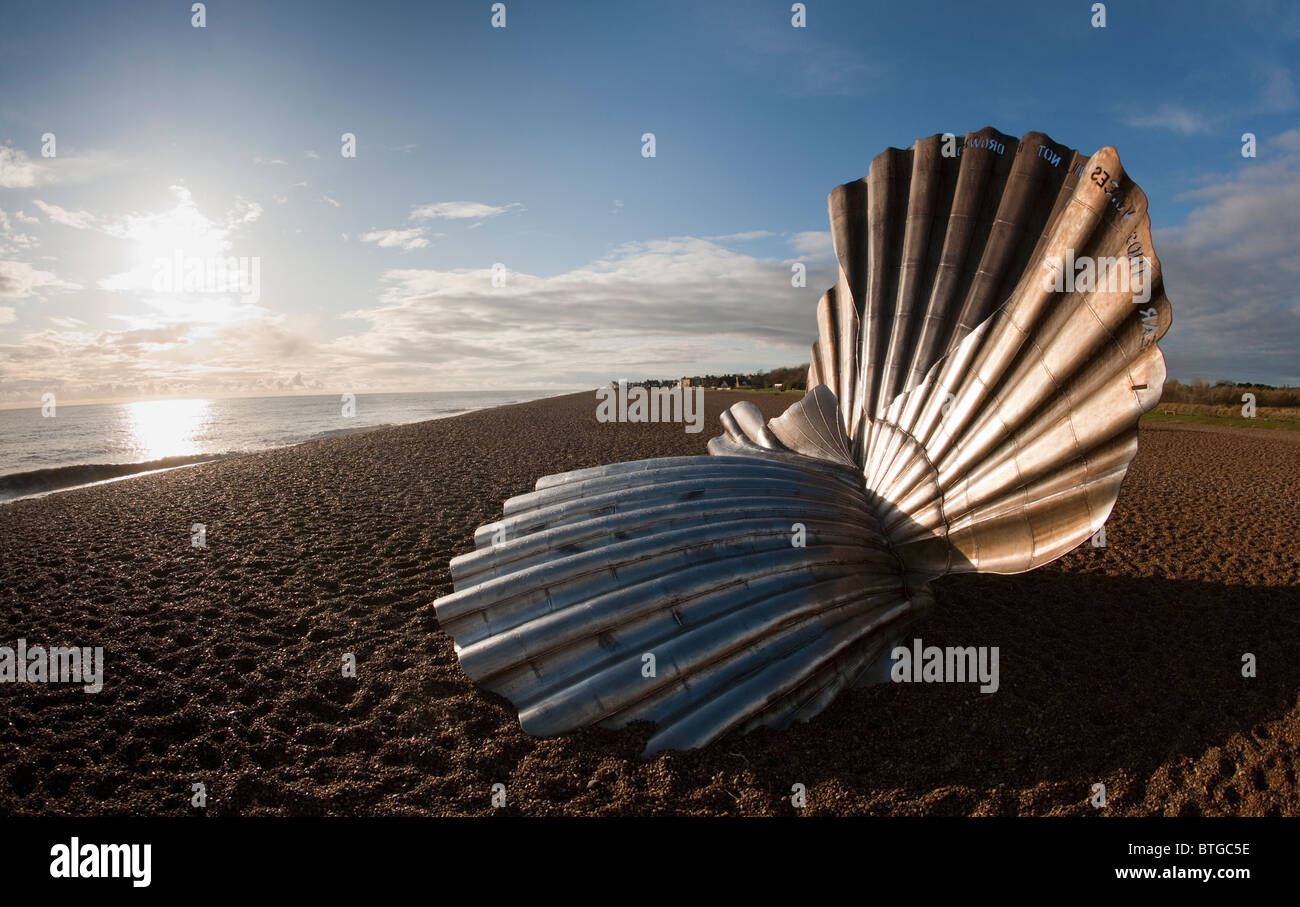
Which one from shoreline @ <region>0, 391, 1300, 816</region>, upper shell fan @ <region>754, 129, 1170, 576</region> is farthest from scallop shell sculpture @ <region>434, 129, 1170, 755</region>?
shoreline @ <region>0, 391, 1300, 816</region>

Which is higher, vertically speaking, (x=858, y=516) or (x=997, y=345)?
(x=997, y=345)

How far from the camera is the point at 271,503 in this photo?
11438mm

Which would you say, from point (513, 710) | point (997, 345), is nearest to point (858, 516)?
point (997, 345)

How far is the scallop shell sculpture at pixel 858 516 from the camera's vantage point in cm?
407

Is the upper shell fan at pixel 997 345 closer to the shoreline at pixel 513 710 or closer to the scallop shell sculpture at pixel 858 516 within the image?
the scallop shell sculpture at pixel 858 516

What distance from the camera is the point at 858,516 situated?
5078 mm

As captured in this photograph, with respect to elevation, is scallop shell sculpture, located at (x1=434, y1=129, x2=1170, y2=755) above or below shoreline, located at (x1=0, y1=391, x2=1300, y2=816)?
above

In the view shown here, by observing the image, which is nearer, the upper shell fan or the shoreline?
the shoreline

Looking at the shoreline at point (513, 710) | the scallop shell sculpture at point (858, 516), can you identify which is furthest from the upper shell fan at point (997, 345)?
the shoreline at point (513, 710)

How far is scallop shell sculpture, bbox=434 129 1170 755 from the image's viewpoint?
4.07 metres

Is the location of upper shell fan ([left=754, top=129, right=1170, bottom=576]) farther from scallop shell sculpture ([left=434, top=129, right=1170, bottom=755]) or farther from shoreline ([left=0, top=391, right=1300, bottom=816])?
shoreline ([left=0, top=391, right=1300, bottom=816])

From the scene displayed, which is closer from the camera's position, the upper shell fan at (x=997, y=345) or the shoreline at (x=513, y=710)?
the shoreline at (x=513, y=710)

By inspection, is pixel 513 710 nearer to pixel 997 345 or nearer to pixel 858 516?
pixel 858 516
